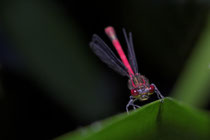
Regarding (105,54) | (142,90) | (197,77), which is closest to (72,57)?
(105,54)

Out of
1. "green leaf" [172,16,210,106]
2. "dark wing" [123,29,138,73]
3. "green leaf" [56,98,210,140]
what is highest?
"dark wing" [123,29,138,73]

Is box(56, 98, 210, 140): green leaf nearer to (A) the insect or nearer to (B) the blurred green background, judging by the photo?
(A) the insect

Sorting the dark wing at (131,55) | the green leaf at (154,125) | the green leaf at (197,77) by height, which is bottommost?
the green leaf at (154,125)

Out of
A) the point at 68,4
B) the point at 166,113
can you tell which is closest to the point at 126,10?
the point at 68,4

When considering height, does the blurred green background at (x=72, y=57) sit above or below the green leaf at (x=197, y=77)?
above

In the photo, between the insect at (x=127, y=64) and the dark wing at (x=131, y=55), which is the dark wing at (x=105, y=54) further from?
the dark wing at (x=131, y=55)

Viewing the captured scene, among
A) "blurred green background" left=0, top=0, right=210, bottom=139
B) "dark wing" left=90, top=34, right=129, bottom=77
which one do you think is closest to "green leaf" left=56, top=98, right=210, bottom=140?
"dark wing" left=90, top=34, right=129, bottom=77

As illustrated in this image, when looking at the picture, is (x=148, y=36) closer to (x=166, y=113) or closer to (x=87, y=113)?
(x=87, y=113)

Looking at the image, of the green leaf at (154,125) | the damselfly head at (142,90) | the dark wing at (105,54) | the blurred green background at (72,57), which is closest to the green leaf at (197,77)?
the blurred green background at (72,57)
